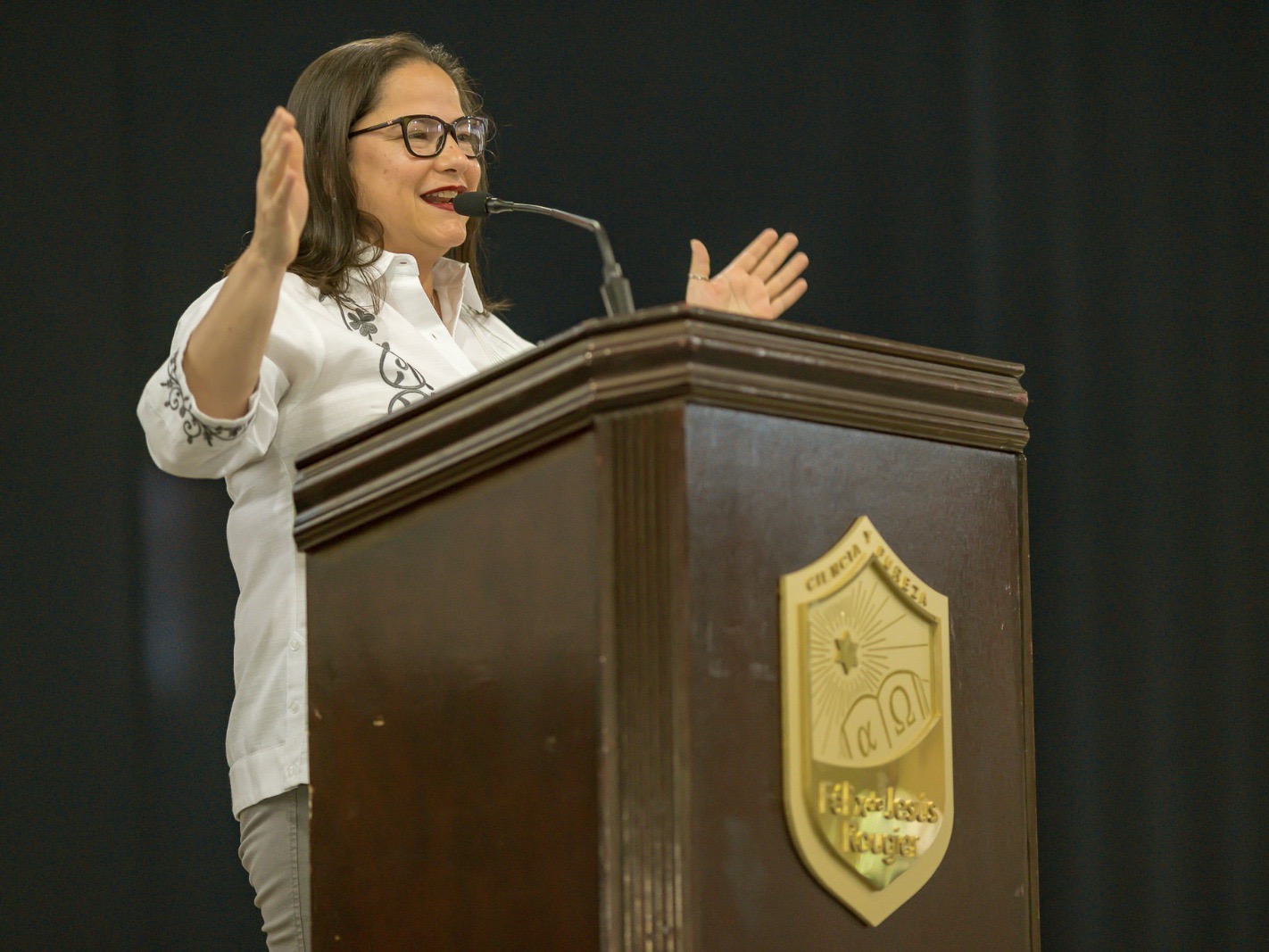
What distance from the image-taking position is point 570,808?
0.82 metres

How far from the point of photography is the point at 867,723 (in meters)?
0.85

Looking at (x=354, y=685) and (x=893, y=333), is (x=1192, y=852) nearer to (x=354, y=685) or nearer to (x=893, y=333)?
(x=893, y=333)

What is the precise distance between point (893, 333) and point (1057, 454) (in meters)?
0.37

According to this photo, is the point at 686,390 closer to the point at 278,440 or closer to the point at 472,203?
the point at 278,440

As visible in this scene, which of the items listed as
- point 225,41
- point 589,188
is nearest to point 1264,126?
point 589,188

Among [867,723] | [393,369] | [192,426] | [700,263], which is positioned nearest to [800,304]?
[700,263]

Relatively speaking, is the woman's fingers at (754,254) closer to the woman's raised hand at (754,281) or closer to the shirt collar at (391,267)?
the woman's raised hand at (754,281)

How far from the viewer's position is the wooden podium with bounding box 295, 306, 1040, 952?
783 millimetres

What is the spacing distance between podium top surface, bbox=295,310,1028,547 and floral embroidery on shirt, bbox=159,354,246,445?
216 millimetres

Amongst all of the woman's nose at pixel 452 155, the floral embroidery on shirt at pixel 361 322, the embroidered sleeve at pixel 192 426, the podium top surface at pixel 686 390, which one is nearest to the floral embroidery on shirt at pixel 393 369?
the floral embroidery on shirt at pixel 361 322

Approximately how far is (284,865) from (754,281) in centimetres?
78

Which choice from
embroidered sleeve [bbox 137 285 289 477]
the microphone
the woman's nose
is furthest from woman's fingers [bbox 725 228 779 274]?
embroidered sleeve [bbox 137 285 289 477]

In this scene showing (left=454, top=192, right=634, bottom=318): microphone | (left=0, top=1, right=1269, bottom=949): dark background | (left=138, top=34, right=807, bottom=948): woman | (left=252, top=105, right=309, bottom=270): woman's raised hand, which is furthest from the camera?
(left=0, top=1, right=1269, bottom=949): dark background

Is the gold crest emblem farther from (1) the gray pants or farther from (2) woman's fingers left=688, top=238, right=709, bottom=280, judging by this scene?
(2) woman's fingers left=688, top=238, right=709, bottom=280
